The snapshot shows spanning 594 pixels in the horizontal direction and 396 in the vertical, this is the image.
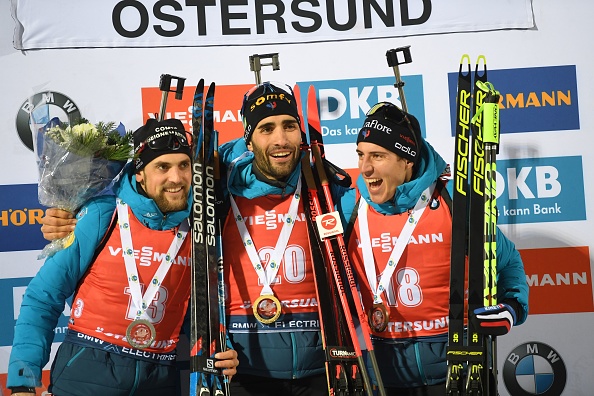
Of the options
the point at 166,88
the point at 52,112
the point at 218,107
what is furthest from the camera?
the point at 218,107

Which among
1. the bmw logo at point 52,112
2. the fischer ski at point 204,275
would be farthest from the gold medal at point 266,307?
the bmw logo at point 52,112

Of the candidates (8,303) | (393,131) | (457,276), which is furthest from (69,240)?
(457,276)

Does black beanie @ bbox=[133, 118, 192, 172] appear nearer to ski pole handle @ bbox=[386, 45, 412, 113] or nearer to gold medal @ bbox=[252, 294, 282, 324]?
gold medal @ bbox=[252, 294, 282, 324]

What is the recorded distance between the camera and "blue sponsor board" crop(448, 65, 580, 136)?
3965 millimetres

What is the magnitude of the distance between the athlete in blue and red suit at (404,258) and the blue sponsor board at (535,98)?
2.09 feet

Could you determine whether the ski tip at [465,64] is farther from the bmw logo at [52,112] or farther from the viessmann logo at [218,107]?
the bmw logo at [52,112]

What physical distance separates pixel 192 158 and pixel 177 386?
111 cm

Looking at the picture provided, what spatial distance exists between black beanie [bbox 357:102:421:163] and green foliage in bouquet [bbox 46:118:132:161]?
3.46 feet

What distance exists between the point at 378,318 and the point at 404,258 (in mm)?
287

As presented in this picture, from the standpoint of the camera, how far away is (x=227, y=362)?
323 cm

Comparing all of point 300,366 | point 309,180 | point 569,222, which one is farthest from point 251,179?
point 569,222

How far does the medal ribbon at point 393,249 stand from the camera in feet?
11.2

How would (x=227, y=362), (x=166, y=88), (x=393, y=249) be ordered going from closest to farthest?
1. (x=227, y=362)
2. (x=393, y=249)
3. (x=166, y=88)

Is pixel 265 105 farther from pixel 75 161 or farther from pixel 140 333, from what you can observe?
pixel 140 333
